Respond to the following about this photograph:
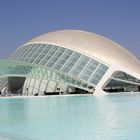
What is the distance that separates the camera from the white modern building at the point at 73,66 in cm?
4038

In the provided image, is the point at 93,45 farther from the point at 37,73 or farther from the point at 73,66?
the point at 37,73

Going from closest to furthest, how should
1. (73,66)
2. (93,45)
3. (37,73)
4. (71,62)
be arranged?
(73,66) < (71,62) < (37,73) < (93,45)

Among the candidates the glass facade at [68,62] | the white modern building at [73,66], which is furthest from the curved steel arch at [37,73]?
the glass facade at [68,62]

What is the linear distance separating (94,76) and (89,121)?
978 inches

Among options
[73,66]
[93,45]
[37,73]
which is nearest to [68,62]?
[73,66]

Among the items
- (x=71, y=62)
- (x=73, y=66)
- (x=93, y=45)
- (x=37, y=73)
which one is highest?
(x=93, y=45)

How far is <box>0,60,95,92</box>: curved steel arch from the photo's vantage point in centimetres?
4025

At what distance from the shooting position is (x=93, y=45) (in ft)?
147

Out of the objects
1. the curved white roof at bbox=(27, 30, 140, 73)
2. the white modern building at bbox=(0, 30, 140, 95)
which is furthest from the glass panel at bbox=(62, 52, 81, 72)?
the curved white roof at bbox=(27, 30, 140, 73)

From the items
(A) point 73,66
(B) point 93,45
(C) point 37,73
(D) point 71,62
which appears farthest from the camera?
(B) point 93,45

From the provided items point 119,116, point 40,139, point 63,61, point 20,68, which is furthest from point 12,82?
point 40,139

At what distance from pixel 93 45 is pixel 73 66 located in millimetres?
4993

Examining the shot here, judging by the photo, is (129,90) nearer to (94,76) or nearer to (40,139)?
(94,76)

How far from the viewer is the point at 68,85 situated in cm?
Answer: 4122
